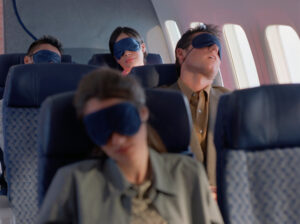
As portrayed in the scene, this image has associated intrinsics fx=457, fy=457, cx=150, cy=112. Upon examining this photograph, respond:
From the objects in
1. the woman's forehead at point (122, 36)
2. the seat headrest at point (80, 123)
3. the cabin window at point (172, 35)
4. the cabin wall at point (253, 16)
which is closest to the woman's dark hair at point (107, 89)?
the seat headrest at point (80, 123)

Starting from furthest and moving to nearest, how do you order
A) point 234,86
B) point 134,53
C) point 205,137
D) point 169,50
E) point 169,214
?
point 169,50, point 234,86, point 134,53, point 205,137, point 169,214

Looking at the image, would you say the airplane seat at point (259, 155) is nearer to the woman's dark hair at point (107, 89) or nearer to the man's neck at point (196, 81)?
the woman's dark hair at point (107, 89)

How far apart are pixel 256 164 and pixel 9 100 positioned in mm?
1336

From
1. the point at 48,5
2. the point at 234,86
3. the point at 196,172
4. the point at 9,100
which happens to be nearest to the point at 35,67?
the point at 9,100

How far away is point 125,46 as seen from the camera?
3.83 m

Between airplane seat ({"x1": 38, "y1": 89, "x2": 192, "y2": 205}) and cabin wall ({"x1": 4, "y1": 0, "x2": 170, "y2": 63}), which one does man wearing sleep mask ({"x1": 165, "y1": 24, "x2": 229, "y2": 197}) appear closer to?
airplane seat ({"x1": 38, "y1": 89, "x2": 192, "y2": 205})

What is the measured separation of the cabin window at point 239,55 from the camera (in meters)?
4.80

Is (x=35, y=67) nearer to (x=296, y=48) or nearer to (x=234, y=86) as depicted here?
(x=296, y=48)

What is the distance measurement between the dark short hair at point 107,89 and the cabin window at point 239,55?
3254mm

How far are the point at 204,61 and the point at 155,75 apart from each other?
33cm

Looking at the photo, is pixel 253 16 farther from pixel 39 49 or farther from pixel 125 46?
pixel 39 49

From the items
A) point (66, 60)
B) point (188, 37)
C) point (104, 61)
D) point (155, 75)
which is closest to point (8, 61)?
point (66, 60)

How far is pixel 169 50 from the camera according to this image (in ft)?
23.4

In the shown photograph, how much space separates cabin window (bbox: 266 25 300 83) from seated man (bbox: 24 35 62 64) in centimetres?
190
